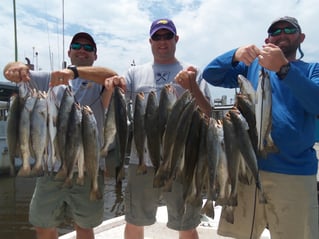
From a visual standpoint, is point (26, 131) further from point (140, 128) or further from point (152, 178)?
point (152, 178)

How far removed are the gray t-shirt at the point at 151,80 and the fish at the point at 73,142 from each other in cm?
63

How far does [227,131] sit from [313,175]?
967 millimetres

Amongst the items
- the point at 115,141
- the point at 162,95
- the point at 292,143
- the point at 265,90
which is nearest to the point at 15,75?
the point at 115,141

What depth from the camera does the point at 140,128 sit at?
3.60 m

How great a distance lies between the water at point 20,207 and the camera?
9567 mm

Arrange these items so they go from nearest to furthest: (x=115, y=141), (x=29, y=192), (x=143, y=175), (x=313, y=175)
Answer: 1. (x=313, y=175)
2. (x=115, y=141)
3. (x=143, y=175)
4. (x=29, y=192)

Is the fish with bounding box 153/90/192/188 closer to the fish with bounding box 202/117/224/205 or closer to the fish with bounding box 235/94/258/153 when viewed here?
the fish with bounding box 202/117/224/205

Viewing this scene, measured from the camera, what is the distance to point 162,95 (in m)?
3.49

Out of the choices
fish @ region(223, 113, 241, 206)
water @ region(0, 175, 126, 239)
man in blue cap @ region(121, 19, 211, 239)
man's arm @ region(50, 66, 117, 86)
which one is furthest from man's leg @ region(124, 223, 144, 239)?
water @ region(0, 175, 126, 239)

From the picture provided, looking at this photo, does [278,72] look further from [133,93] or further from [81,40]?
[81,40]

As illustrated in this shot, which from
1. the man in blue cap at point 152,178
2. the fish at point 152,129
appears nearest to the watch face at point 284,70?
the man in blue cap at point 152,178

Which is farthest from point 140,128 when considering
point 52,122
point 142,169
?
point 52,122

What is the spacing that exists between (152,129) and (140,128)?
13 centimetres

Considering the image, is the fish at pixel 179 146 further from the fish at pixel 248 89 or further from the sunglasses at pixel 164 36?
the sunglasses at pixel 164 36
